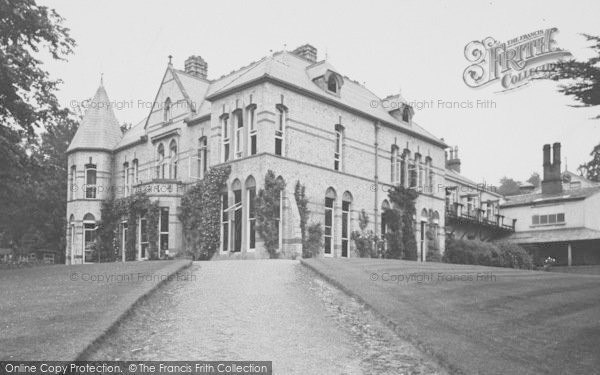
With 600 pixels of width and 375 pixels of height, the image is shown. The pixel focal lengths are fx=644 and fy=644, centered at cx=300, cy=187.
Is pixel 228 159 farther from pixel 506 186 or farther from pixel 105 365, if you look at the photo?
pixel 506 186

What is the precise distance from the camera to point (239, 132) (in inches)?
1163

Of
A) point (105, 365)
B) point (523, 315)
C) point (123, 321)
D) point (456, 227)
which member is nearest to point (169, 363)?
point (105, 365)

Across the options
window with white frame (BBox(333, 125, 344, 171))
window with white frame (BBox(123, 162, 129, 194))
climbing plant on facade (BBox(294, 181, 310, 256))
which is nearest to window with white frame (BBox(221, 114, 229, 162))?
climbing plant on facade (BBox(294, 181, 310, 256))

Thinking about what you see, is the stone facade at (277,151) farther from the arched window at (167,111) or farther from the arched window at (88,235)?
the arched window at (88,235)

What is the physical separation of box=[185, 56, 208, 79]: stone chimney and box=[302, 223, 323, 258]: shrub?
14321 millimetres

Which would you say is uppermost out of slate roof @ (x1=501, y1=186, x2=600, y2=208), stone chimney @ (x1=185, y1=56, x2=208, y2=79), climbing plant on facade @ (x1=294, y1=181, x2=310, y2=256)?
stone chimney @ (x1=185, y1=56, x2=208, y2=79)

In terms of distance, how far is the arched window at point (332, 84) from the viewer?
32719 mm

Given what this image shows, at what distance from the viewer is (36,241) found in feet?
176

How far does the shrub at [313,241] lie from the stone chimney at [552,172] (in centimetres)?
2910

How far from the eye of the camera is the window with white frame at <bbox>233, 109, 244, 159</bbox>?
2931 cm

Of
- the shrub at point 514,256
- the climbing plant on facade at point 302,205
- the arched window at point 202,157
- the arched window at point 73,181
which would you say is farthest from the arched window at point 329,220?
the arched window at point 73,181

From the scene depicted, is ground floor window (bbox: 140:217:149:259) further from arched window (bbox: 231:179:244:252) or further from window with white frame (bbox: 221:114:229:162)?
arched window (bbox: 231:179:244:252)

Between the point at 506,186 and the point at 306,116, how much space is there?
89351 mm

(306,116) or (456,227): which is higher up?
(306,116)
